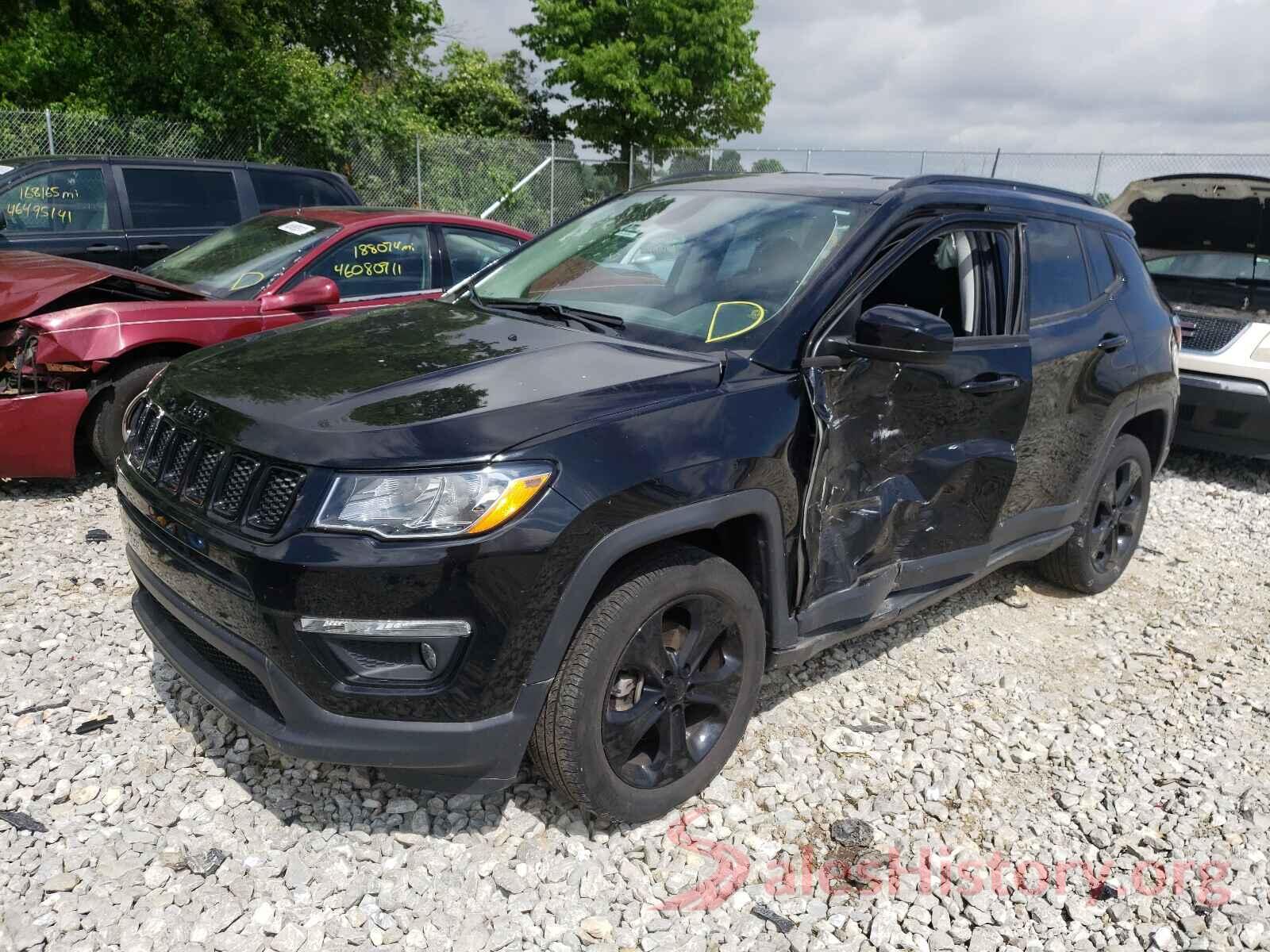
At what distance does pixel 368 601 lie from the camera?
7.27 ft

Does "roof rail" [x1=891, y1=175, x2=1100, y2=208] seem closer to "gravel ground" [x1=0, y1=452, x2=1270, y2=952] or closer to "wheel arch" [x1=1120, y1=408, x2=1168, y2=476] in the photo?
"wheel arch" [x1=1120, y1=408, x2=1168, y2=476]

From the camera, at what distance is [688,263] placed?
331 cm

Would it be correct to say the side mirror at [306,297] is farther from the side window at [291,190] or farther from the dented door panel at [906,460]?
the side window at [291,190]

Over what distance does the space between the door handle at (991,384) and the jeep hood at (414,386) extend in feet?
3.61

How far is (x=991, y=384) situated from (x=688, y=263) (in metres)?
1.16

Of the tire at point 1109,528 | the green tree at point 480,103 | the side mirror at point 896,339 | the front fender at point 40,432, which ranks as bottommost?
the tire at point 1109,528

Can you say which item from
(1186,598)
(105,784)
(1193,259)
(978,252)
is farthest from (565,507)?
(1193,259)

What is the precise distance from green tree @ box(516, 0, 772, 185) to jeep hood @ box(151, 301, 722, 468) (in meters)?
20.1

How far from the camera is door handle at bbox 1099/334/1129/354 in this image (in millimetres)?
4027

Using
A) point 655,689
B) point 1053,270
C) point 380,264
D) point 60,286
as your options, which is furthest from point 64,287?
point 1053,270

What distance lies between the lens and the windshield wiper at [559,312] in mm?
3086

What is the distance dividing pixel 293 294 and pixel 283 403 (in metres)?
2.98

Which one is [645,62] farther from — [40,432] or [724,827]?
[724,827]

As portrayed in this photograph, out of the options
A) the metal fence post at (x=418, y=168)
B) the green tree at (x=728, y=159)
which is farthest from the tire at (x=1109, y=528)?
the green tree at (x=728, y=159)
